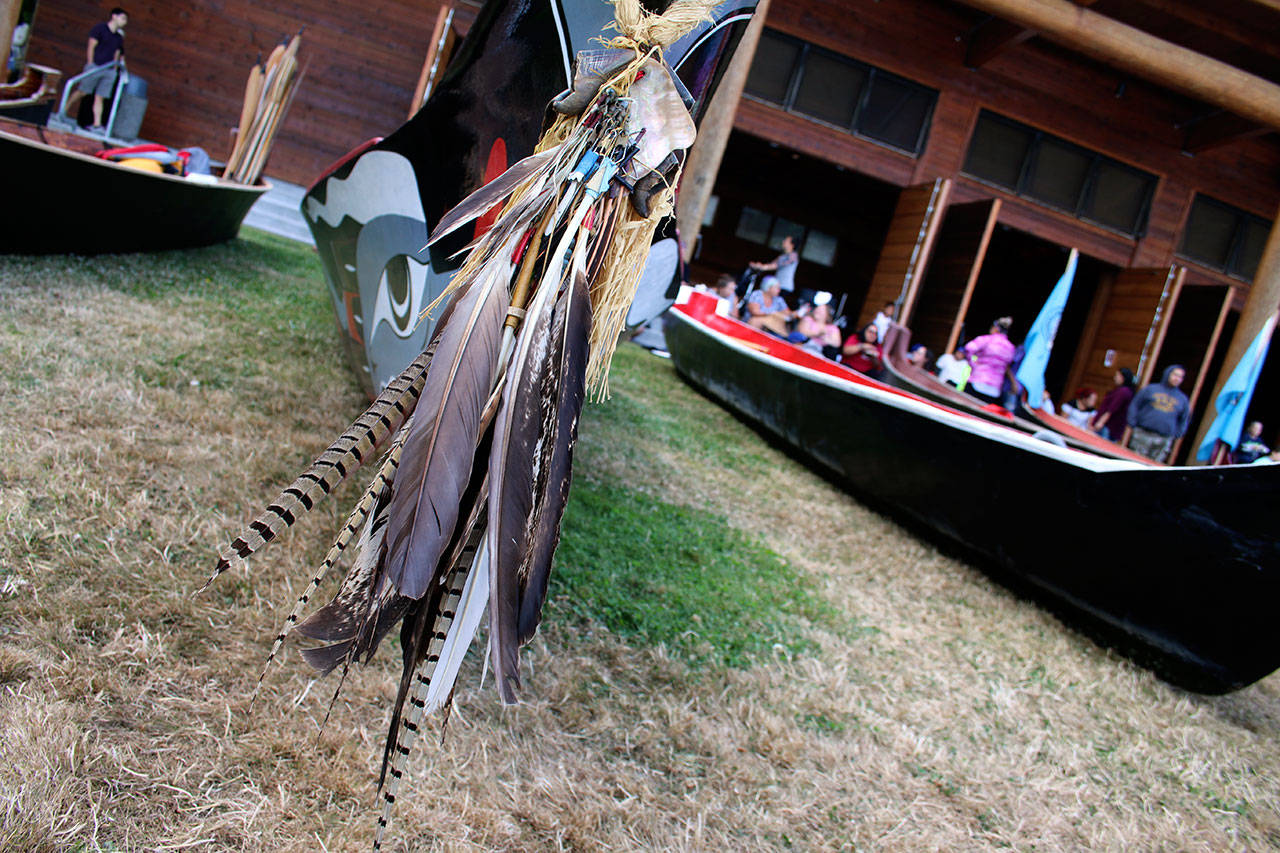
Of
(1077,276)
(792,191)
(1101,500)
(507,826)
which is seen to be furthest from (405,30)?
(1077,276)

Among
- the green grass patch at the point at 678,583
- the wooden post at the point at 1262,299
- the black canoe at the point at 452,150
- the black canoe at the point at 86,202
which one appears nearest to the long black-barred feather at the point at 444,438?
the black canoe at the point at 452,150

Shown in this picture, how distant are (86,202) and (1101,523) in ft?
15.1

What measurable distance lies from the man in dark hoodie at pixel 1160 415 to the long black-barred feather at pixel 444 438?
28.2 feet

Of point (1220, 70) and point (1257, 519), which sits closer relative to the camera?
point (1257, 519)

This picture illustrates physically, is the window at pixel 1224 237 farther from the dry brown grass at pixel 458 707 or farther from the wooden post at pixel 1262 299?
the dry brown grass at pixel 458 707

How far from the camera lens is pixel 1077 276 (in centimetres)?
1341

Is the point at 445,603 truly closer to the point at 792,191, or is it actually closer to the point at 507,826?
the point at 507,826

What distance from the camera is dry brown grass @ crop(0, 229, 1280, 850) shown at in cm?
111

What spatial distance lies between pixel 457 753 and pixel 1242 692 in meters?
2.93

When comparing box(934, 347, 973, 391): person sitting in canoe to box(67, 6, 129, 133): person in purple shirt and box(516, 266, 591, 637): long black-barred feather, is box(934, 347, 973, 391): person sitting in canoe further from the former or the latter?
box(67, 6, 129, 133): person in purple shirt

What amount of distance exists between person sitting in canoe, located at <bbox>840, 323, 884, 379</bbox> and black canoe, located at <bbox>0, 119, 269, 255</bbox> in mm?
4729

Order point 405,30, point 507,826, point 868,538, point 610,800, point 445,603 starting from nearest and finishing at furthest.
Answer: point 445,603
point 507,826
point 610,800
point 868,538
point 405,30

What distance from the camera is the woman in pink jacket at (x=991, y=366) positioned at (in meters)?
7.37

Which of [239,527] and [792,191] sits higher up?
[792,191]
